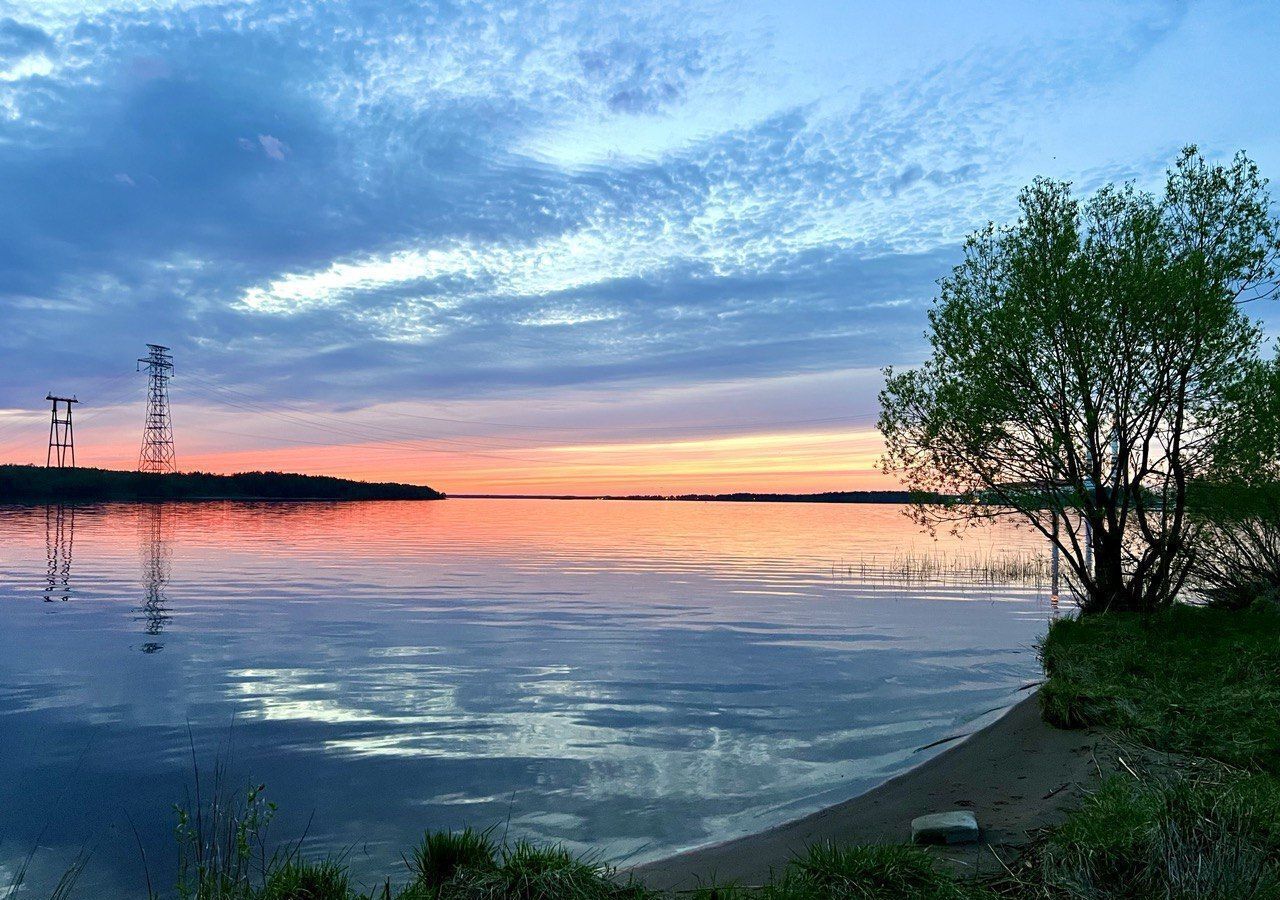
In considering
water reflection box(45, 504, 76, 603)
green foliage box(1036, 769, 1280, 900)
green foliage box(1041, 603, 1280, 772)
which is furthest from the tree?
water reflection box(45, 504, 76, 603)

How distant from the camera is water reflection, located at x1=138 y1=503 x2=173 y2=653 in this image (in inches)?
1177

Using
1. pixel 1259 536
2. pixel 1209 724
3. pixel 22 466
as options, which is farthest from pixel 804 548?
pixel 22 466

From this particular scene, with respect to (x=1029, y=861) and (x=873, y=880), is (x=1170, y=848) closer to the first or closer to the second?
(x=1029, y=861)

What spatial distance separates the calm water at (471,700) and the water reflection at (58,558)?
0.61 metres

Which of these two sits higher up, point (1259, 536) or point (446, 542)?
point (1259, 536)

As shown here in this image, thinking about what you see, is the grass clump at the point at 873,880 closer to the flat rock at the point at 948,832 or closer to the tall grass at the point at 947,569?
the flat rock at the point at 948,832

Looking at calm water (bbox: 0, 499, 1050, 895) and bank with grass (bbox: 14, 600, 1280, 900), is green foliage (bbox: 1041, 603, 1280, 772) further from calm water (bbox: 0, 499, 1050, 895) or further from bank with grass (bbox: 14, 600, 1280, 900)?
calm water (bbox: 0, 499, 1050, 895)

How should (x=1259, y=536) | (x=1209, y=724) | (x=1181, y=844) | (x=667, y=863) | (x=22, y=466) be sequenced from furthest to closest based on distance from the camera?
(x=22, y=466) → (x=1259, y=536) → (x=1209, y=724) → (x=667, y=863) → (x=1181, y=844)

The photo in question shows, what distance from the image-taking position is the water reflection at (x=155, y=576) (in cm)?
2991

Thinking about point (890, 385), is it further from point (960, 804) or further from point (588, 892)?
point (588, 892)

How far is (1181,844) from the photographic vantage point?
7.73 metres

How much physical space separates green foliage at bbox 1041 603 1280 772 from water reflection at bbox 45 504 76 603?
41.3 m

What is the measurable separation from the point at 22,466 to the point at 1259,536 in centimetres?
23996

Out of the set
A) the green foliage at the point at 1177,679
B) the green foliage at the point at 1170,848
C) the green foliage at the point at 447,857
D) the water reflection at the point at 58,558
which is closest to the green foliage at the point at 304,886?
the green foliage at the point at 447,857
